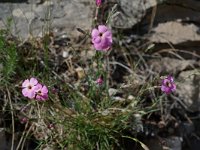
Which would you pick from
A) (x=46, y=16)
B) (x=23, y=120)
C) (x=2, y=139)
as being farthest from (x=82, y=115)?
(x=46, y=16)

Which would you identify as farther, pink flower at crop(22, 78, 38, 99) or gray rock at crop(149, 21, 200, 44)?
gray rock at crop(149, 21, 200, 44)

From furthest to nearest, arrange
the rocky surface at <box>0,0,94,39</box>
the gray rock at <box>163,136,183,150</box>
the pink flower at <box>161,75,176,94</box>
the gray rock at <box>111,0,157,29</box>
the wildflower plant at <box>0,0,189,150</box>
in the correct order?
the gray rock at <box>111,0,157,29</box> → the rocky surface at <box>0,0,94,39</box> → the gray rock at <box>163,136,183,150</box> → the wildflower plant at <box>0,0,189,150</box> → the pink flower at <box>161,75,176,94</box>

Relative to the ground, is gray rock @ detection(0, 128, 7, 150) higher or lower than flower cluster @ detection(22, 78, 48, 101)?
lower

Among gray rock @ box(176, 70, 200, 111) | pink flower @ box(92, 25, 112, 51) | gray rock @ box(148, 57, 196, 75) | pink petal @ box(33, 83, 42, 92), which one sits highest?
pink flower @ box(92, 25, 112, 51)

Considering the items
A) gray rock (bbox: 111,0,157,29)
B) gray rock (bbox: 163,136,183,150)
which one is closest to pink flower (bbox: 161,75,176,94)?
gray rock (bbox: 163,136,183,150)

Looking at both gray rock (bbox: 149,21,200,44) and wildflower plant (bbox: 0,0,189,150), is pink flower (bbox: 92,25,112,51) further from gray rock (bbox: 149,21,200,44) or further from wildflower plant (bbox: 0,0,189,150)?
gray rock (bbox: 149,21,200,44)

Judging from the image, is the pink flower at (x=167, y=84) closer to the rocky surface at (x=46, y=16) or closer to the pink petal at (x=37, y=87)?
the pink petal at (x=37, y=87)

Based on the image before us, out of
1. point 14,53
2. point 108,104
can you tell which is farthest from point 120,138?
point 14,53

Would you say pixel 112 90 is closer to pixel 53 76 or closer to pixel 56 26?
pixel 53 76

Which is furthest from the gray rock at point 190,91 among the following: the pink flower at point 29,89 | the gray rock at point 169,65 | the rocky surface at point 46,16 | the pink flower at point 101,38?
the pink flower at point 29,89

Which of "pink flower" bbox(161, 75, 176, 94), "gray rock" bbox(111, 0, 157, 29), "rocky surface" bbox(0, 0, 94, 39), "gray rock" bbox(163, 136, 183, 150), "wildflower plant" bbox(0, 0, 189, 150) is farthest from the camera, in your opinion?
"gray rock" bbox(111, 0, 157, 29)

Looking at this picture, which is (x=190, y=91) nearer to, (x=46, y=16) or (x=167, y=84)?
(x=167, y=84)
